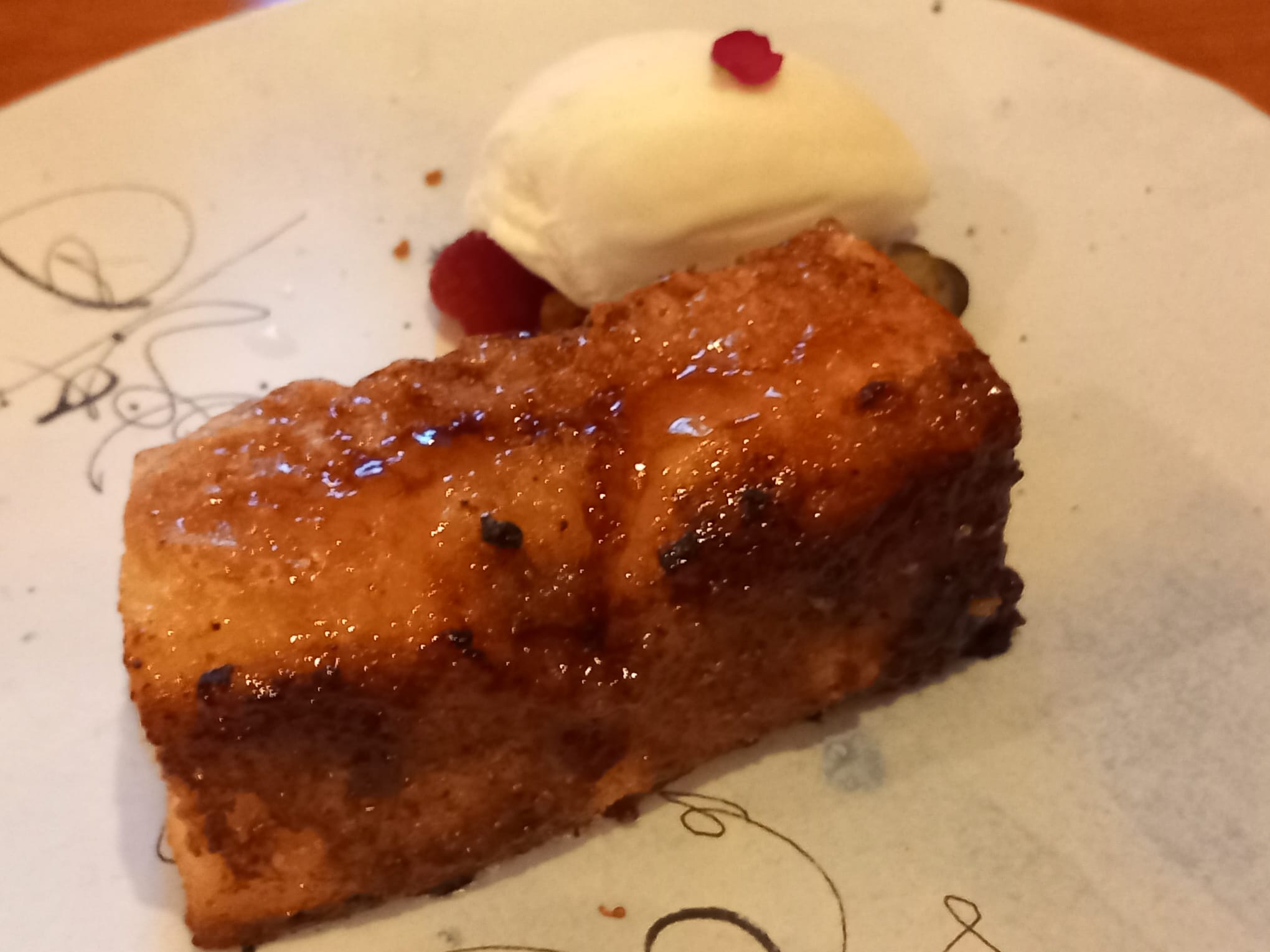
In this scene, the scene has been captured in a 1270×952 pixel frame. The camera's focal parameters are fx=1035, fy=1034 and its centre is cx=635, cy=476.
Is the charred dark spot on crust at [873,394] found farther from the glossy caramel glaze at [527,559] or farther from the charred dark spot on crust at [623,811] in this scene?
the charred dark spot on crust at [623,811]

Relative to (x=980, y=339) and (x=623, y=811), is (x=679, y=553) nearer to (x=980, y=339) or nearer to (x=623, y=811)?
(x=623, y=811)

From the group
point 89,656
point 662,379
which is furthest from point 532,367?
point 89,656

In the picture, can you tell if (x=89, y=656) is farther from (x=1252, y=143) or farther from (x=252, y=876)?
(x=1252, y=143)

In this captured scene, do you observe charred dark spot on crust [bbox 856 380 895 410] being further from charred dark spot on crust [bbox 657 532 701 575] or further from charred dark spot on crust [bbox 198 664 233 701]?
charred dark spot on crust [bbox 198 664 233 701]

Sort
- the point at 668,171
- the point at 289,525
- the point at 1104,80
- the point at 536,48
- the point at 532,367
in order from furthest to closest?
the point at 536,48 → the point at 1104,80 → the point at 668,171 → the point at 532,367 → the point at 289,525

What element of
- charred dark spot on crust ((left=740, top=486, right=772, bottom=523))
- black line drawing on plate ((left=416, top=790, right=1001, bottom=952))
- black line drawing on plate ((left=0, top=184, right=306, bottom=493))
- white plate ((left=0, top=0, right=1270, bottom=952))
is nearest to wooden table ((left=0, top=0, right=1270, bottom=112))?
white plate ((left=0, top=0, right=1270, bottom=952))

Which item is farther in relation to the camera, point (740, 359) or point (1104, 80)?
point (1104, 80)

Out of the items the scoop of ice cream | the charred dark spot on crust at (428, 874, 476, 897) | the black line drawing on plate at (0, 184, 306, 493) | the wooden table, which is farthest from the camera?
the wooden table
